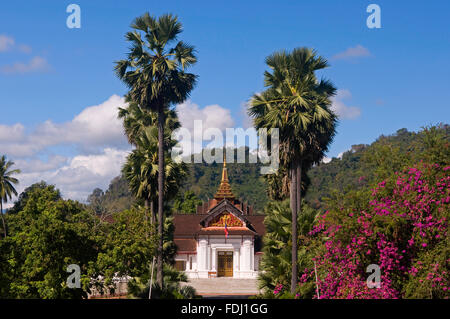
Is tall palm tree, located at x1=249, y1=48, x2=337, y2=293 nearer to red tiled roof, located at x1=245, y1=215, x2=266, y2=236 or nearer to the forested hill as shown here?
red tiled roof, located at x1=245, y1=215, x2=266, y2=236

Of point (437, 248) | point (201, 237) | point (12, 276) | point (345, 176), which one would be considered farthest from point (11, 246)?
point (345, 176)

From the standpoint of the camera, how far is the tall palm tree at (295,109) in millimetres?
32438

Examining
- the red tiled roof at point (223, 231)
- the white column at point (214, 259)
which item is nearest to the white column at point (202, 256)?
the white column at point (214, 259)

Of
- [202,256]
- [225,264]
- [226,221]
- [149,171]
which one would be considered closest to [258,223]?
[226,221]

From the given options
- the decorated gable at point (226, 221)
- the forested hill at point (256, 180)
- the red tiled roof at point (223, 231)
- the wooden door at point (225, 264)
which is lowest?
the wooden door at point (225, 264)

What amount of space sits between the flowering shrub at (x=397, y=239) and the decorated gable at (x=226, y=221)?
3724cm

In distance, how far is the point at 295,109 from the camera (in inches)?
1288

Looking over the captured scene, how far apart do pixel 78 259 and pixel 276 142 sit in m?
12.0

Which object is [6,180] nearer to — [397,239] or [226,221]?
[226,221]

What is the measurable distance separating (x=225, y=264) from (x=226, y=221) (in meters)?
4.28

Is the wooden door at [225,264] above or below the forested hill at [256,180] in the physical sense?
below

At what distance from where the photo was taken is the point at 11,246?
2948 cm

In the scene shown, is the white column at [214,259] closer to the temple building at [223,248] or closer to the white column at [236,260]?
the temple building at [223,248]
